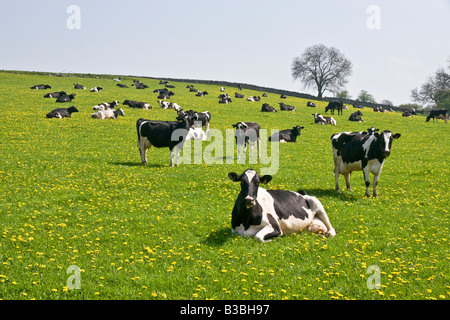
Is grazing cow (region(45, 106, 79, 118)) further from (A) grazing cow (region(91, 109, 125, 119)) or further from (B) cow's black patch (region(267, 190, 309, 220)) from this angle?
(B) cow's black patch (region(267, 190, 309, 220))

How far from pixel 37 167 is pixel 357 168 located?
1458 cm

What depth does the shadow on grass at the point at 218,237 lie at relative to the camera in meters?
9.74

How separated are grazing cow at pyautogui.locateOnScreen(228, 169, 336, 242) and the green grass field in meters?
0.35

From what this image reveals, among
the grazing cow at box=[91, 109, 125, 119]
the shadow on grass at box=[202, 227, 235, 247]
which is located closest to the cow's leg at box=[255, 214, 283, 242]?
the shadow on grass at box=[202, 227, 235, 247]

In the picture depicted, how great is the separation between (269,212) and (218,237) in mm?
1421

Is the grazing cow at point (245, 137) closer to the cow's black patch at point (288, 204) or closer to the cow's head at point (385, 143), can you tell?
the cow's head at point (385, 143)

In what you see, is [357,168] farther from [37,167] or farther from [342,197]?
[37,167]

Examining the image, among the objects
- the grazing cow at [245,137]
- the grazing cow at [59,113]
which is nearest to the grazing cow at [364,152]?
the grazing cow at [245,137]

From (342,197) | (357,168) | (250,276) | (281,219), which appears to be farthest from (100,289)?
(357,168)

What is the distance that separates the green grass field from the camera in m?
7.40

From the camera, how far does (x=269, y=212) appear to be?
10.3 metres

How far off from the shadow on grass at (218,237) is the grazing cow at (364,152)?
7.71m

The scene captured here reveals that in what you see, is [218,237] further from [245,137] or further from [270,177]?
[245,137]

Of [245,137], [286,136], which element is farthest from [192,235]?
[286,136]
